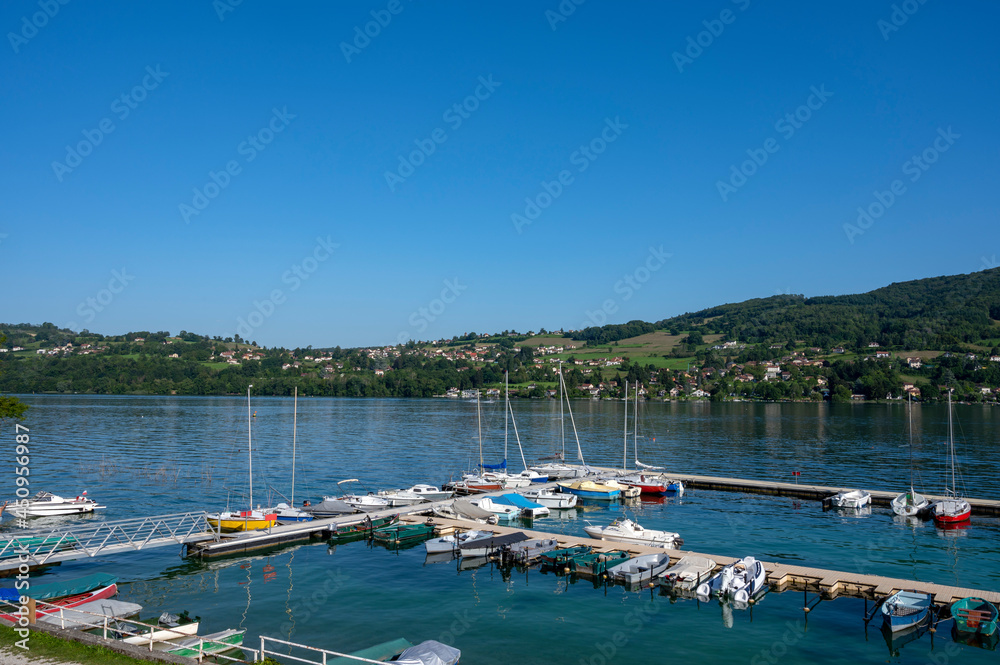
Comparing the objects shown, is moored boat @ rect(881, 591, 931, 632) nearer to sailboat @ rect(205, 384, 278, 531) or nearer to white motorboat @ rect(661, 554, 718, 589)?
white motorboat @ rect(661, 554, 718, 589)

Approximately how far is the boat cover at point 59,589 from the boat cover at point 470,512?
18.0 m

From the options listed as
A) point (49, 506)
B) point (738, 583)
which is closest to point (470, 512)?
point (738, 583)

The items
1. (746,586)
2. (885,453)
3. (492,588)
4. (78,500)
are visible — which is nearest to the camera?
(746,586)

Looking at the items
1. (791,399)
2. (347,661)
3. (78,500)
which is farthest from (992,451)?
(791,399)

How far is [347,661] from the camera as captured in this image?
16141 mm

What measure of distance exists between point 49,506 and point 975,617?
44.5 m

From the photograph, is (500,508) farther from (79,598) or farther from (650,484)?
(79,598)

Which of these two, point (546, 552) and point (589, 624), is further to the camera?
point (546, 552)

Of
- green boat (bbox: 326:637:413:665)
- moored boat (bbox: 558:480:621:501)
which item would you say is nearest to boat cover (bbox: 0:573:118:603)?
green boat (bbox: 326:637:413:665)

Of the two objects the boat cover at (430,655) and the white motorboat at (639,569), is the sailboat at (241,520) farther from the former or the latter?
the boat cover at (430,655)

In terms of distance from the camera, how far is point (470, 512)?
1426 inches

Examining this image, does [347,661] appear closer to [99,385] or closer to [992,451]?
[992,451]

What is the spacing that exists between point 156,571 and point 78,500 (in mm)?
16515

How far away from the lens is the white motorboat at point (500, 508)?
125 feet
